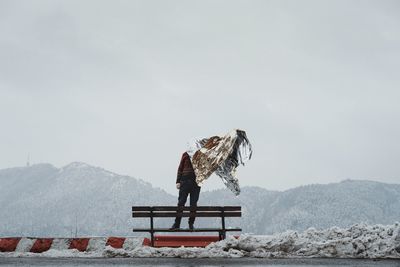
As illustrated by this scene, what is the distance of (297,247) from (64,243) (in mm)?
4791

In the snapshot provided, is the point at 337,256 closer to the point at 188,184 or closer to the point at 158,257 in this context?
the point at 158,257

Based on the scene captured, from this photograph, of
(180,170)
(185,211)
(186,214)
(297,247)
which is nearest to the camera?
(297,247)

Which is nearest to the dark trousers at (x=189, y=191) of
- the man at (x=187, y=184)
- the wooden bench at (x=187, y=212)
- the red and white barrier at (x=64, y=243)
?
the man at (x=187, y=184)

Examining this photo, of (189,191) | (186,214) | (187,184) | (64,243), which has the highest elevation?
(187,184)

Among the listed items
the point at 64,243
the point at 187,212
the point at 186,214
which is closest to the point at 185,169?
the point at 187,212

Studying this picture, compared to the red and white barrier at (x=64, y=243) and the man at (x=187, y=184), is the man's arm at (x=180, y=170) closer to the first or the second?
the man at (x=187, y=184)

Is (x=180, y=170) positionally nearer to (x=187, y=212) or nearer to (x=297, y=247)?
(x=187, y=212)

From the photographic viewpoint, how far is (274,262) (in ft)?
29.9

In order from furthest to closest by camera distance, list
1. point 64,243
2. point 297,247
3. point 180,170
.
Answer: point 180,170, point 64,243, point 297,247

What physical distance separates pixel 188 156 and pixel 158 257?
5.21 meters

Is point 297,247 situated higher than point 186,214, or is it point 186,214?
point 186,214

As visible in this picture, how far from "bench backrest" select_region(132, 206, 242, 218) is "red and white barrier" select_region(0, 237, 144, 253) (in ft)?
3.48

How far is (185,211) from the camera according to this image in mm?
12703

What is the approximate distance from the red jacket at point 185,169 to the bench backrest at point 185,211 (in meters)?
2.10
